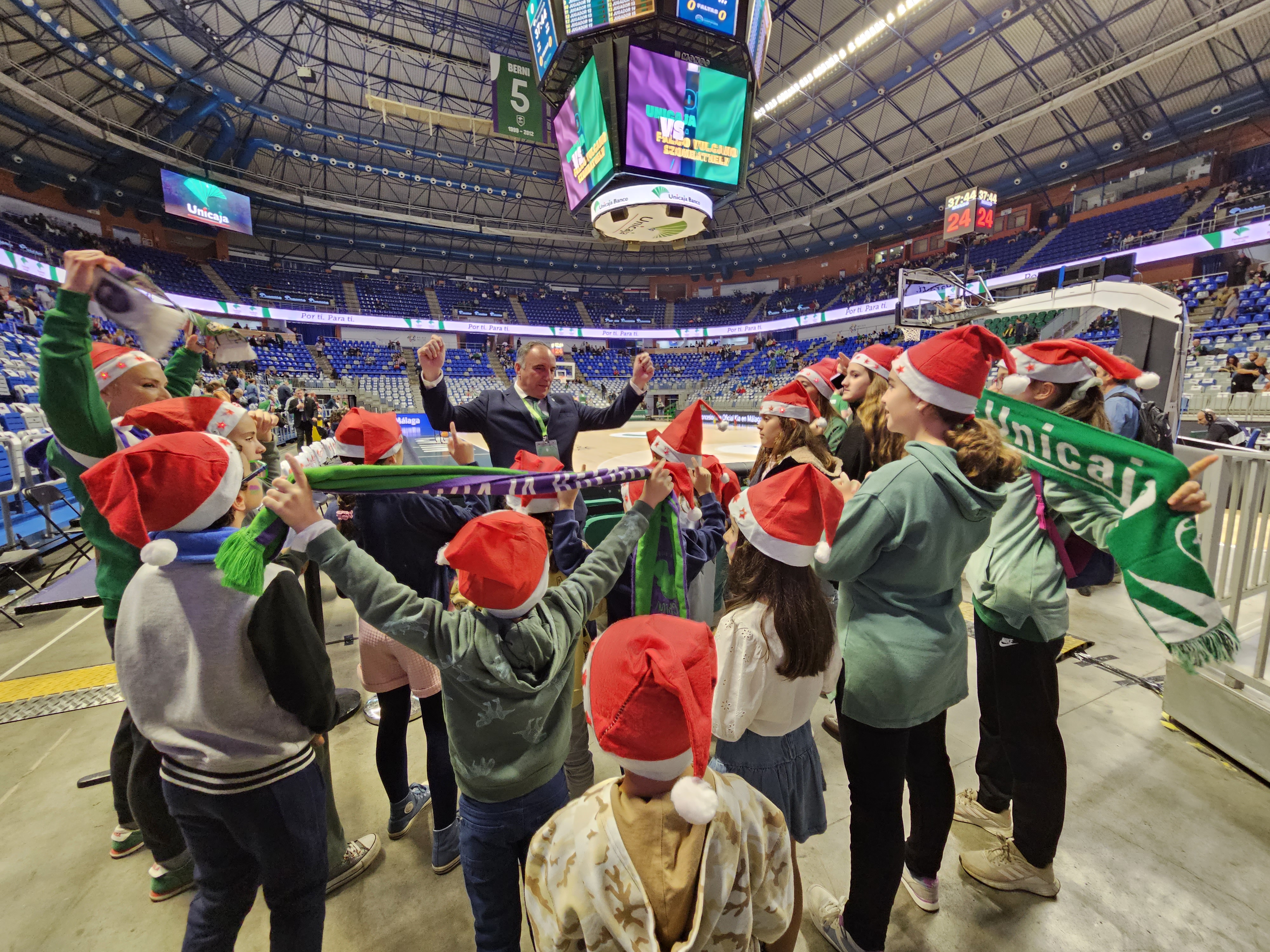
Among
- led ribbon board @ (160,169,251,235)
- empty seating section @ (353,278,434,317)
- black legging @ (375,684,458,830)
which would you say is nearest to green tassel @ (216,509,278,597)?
black legging @ (375,684,458,830)

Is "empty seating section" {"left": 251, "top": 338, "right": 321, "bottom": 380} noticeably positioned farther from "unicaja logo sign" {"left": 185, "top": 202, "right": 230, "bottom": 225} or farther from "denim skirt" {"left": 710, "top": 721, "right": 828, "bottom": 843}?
"denim skirt" {"left": 710, "top": 721, "right": 828, "bottom": 843}

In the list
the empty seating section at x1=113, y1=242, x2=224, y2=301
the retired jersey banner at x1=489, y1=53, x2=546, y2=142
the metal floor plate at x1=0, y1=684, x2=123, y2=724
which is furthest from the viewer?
the empty seating section at x1=113, y1=242, x2=224, y2=301

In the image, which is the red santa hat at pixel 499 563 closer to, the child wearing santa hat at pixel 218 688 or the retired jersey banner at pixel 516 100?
the child wearing santa hat at pixel 218 688

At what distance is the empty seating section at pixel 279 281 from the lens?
24766 millimetres

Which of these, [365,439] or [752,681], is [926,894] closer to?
[752,681]

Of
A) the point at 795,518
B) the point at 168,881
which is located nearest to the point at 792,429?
the point at 795,518

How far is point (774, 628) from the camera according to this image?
135 centimetres

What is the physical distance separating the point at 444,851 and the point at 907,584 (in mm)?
1905

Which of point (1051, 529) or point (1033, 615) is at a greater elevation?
point (1051, 529)

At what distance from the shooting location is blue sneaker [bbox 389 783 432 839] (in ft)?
6.66

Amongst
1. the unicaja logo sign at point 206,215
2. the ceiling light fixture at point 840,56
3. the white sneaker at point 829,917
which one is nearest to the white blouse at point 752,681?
the white sneaker at point 829,917

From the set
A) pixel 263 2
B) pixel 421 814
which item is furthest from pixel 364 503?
pixel 263 2

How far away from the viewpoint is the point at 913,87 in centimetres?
1675

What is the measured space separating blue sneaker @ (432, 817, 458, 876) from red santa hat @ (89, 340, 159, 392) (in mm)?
2018
